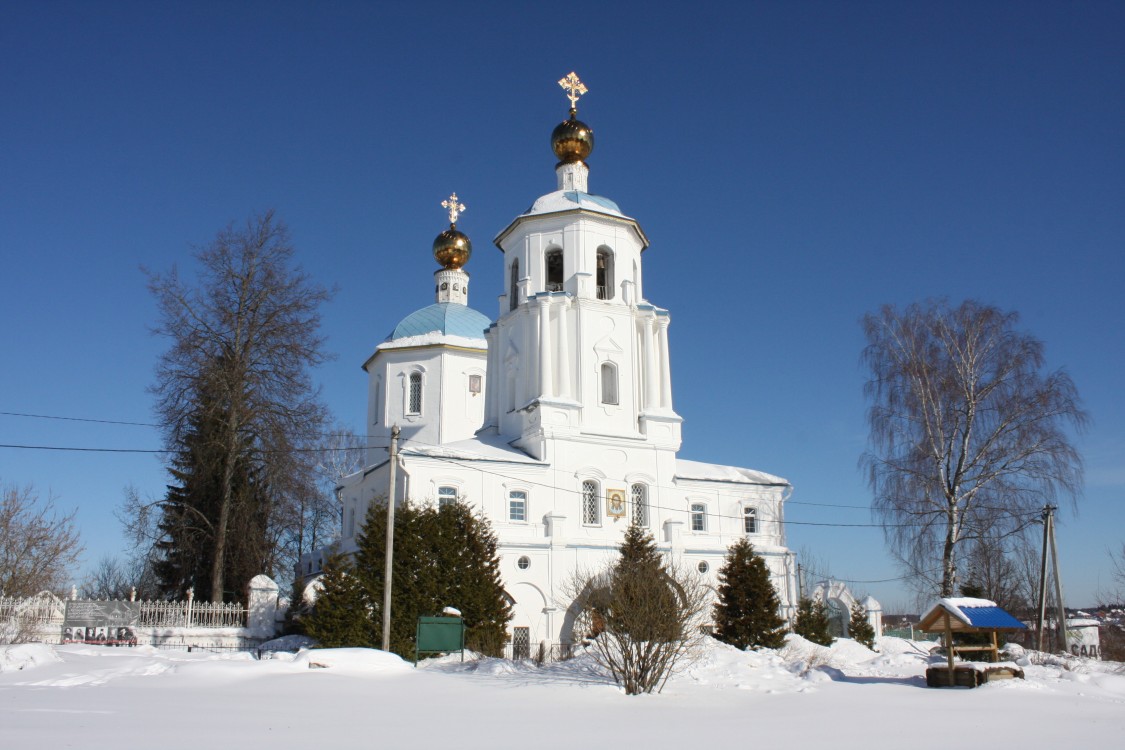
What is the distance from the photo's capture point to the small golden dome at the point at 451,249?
39.5 meters

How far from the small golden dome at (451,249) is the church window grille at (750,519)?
54.0ft

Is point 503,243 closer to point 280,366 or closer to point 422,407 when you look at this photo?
point 422,407

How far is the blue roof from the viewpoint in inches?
1419

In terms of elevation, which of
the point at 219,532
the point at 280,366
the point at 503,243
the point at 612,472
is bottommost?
the point at 219,532

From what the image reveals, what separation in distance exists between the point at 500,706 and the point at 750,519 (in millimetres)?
18817

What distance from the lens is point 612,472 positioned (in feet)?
91.9

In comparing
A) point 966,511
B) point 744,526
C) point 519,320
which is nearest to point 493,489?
point 519,320

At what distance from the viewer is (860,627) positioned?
106ft

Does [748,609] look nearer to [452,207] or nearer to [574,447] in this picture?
[574,447]

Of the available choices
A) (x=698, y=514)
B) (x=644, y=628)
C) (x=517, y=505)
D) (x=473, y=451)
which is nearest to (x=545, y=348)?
(x=473, y=451)

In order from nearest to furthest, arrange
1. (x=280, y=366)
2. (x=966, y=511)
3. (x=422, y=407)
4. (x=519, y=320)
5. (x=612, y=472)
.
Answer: (x=966, y=511) < (x=280, y=366) < (x=612, y=472) < (x=519, y=320) < (x=422, y=407)

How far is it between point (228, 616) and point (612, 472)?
36.7 feet

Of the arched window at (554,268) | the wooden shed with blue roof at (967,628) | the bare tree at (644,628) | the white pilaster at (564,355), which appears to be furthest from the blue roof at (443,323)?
the wooden shed with blue roof at (967,628)

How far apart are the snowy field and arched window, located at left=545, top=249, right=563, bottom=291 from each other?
15451 mm
